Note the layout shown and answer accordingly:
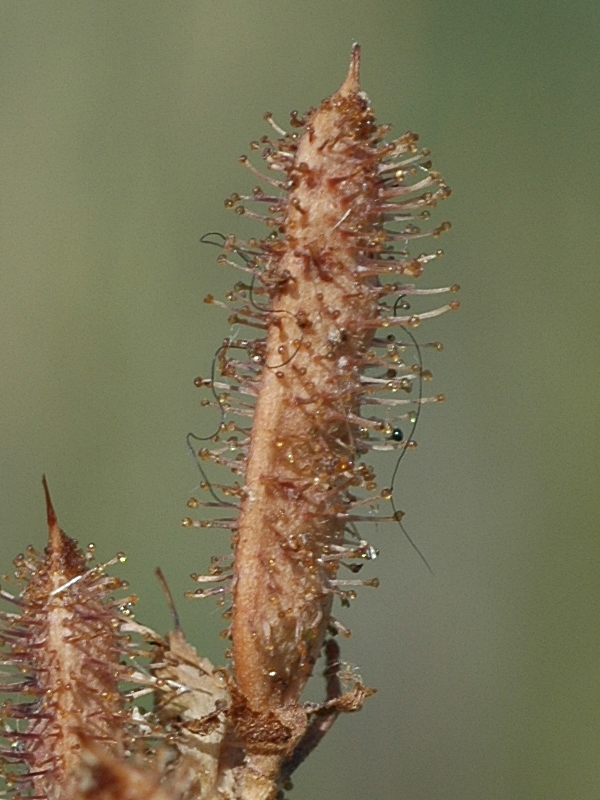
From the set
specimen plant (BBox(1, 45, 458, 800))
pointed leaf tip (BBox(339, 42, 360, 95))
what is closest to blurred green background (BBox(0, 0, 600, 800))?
specimen plant (BBox(1, 45, 458, 800))

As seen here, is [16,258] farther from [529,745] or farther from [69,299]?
[529,745]

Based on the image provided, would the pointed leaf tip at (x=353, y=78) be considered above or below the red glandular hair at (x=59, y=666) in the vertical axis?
above

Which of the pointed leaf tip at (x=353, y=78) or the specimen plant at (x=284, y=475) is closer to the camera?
the specimen plant at (x=284, y=475)

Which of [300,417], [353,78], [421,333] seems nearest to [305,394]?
[300,417]

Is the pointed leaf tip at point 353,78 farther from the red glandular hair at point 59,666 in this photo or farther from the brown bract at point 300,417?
the red glandular hair at point 59,666

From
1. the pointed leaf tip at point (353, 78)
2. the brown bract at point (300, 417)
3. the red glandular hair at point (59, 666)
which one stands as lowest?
the red glandular hair at point (59, 666)

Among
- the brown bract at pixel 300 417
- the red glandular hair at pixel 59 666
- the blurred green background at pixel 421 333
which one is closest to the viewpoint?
the red glandular hair at pixel 59 666

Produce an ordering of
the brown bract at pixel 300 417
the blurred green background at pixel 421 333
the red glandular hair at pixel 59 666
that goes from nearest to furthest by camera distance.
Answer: the red glandular hair at pixel 59 666, the brown bract at pixel 300 417, the blurred green background at pixel 421 333

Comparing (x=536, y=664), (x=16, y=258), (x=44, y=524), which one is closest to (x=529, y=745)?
(x=536, y=664)

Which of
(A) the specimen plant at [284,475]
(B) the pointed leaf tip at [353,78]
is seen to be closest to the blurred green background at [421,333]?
(A) the specimen plant at [284,475]
